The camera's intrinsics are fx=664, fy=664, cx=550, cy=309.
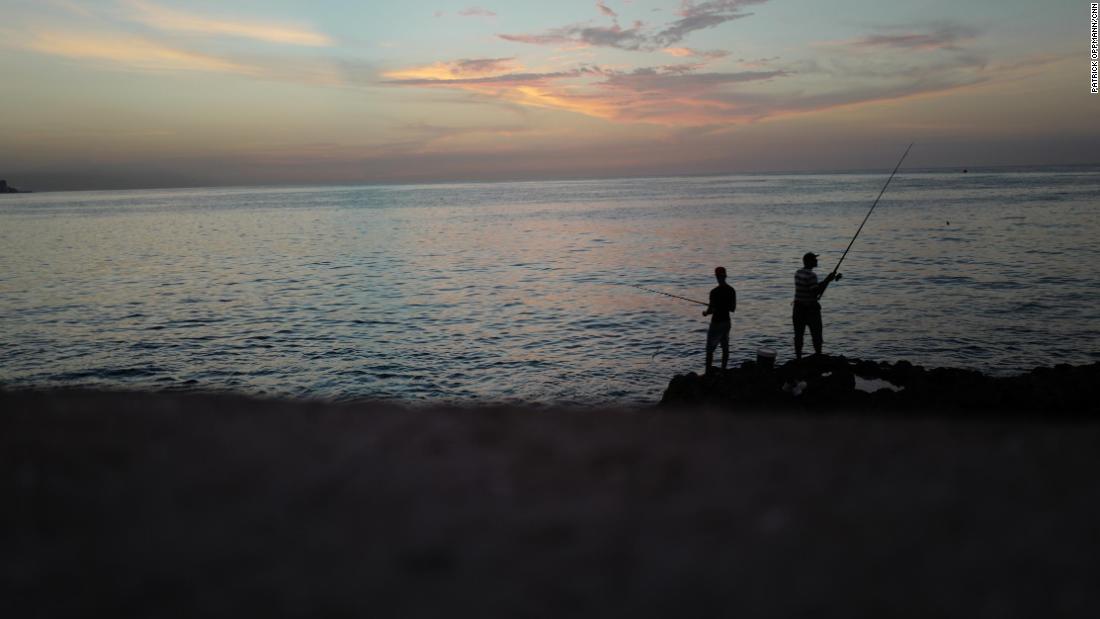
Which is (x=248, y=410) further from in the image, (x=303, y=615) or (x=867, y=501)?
(x=867, y=501)

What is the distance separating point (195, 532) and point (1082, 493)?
13.1 ft

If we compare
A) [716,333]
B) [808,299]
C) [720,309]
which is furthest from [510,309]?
[808,299]

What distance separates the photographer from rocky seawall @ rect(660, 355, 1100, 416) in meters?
9.38

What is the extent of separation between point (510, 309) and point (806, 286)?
39.6 feet

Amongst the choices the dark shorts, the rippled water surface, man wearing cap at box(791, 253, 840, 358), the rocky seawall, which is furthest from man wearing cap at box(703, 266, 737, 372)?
the rippled water surface

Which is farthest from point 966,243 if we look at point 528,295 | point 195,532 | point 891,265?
point 195,532

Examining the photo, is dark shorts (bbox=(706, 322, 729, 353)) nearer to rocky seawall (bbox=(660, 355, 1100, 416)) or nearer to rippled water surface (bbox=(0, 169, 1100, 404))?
rocky seawall (bbox=(660, 355, 1100, 416))

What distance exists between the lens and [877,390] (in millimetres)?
10867

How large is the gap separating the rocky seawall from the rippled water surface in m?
2.06

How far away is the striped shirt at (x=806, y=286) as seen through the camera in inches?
471

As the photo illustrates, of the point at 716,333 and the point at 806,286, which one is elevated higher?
the point at 806,286

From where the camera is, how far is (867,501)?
306 centimetres

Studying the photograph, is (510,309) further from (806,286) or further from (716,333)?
(806,286)

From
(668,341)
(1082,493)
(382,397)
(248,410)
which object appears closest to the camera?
(1082,493)
